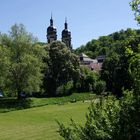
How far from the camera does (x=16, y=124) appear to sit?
1458 inches

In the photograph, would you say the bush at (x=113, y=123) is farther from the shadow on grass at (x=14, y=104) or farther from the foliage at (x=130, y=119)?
the shadow on grass at (x=14, y=104)

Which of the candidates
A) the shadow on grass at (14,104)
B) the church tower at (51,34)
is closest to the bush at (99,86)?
the shadow on grass at (14,104)

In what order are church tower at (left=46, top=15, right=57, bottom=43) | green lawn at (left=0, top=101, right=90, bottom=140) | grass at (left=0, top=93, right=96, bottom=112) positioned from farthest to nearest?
church tower at (left=46, top=15, right=57, bottom=43), grass at (left=0, top=93, right=96, bottom=112), green lawn at (left=0, top=101, right=90, bottom=140)

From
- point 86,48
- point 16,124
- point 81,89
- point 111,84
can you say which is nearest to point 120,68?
point 111,84

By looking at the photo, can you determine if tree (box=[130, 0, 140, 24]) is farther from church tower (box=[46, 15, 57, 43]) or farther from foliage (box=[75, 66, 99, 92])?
church tower (box=[46, 15, 57, 43])

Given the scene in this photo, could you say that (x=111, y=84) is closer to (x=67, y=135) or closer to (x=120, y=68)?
(x=120, y=68)

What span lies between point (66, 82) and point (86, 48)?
386ft

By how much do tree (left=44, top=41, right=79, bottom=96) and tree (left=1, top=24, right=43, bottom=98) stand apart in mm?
9935

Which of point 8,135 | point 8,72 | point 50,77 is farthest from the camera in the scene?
Result: point 50,77

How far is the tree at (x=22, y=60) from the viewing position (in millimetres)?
57938

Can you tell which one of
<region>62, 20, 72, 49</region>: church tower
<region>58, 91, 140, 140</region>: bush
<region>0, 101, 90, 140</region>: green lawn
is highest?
<region>62, 20, 72, 49</region>: church tower

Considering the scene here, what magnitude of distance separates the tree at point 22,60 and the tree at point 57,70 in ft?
32.6

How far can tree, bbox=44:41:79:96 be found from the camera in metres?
71.4

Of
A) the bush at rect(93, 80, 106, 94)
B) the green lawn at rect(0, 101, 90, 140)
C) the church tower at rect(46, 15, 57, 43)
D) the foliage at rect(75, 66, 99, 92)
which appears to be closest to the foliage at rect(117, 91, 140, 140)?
the green lawn at rect(0, 101, 90, 140)
